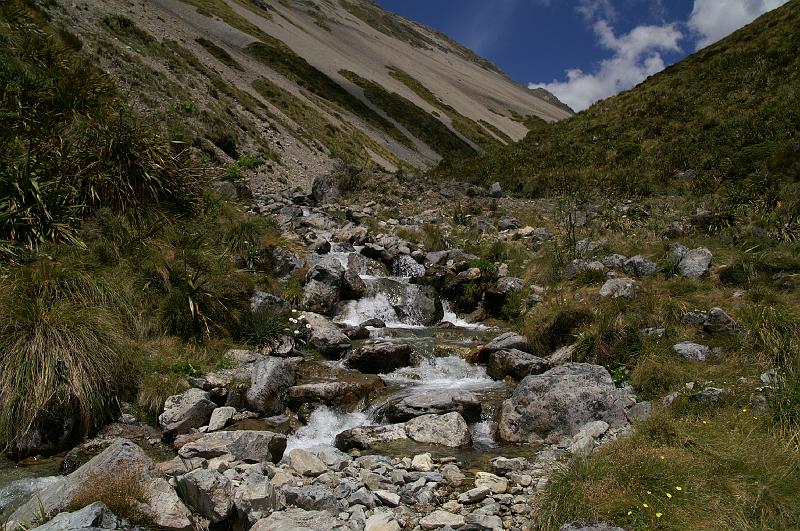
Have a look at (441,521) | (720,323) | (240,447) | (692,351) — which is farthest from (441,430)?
(720,323)

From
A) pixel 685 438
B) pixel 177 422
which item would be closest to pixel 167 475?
pixel 177 422

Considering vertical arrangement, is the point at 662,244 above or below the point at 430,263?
above

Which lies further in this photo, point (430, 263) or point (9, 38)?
point (430, 263)

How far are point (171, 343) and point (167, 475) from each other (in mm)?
3163

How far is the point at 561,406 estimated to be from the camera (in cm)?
641

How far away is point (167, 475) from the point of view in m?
5.05

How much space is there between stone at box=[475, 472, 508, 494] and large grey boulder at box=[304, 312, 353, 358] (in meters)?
4.87

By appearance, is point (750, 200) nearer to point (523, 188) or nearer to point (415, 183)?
point (523, 188)

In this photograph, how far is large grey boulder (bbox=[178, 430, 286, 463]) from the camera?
547 centimetres

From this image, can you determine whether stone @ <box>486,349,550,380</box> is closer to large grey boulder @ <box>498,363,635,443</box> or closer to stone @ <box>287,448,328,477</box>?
large grey boulder @ <box>498,363,635,443</box>

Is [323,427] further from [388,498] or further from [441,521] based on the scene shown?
[441,521]

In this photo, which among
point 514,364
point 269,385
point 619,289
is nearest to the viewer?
point 269,385

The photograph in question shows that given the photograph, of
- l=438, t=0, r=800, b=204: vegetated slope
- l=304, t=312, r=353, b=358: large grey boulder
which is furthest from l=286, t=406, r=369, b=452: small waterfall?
l=438, t=0, r=800, b=204: vegetated slope

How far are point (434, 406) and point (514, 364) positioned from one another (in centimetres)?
206
